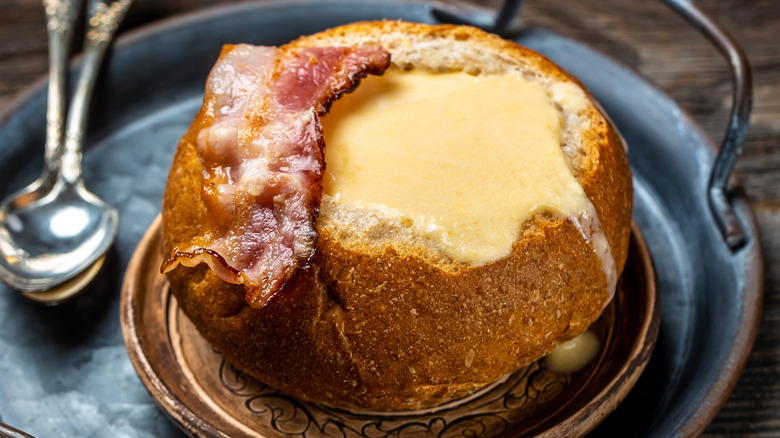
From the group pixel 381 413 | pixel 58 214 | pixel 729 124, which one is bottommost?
pixel 58 214

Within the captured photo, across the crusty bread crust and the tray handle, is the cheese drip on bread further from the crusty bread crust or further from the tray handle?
the tray handle

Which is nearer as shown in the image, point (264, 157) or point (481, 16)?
point (264, 157)

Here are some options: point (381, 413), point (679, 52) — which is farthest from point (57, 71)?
point (679, 52)

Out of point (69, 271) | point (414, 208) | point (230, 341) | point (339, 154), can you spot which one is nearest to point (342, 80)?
point (339, 154)

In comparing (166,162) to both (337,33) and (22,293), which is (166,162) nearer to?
(22,293)

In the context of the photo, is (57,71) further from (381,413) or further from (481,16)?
(381,413)

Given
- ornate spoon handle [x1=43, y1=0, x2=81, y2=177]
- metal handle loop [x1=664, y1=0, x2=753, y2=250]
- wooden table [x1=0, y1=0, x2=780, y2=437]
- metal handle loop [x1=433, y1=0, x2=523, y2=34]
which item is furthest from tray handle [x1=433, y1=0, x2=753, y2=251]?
ornate spoon handle [x1=43, y1=0, x2=81, y2=177]
